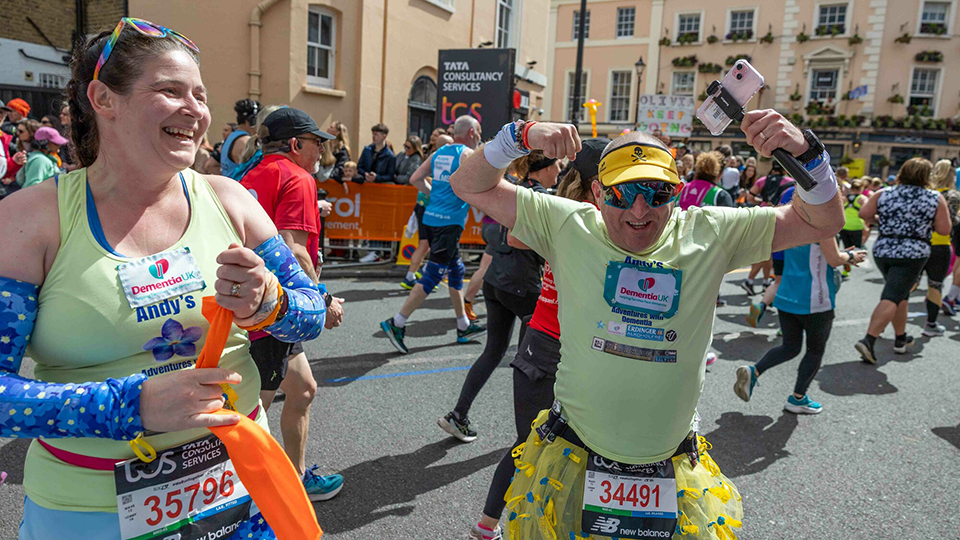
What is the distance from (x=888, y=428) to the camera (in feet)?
15.1

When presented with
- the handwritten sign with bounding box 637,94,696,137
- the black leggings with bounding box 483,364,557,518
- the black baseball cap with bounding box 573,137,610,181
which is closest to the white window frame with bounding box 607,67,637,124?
the handwritten sign with bounding box 637,94,696,137

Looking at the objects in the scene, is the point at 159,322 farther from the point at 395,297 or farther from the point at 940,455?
the point at 395,297

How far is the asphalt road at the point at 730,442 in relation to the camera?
3.27 m

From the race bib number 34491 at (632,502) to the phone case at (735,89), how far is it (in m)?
1.09

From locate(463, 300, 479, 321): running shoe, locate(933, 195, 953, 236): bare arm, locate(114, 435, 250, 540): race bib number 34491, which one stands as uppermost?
locate(933, 195, 953, 236): bare arm

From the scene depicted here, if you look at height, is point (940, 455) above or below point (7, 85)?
A: below

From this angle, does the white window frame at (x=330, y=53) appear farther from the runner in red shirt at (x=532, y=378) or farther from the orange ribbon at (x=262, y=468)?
the orange ribbon at (x=262, y=468)

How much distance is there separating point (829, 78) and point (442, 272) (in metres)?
31.8

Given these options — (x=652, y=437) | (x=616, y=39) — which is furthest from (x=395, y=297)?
(x=616, y=39)

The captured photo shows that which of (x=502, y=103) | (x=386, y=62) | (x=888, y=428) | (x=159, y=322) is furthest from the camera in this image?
(x=386, y=62)

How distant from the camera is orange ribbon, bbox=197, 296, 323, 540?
1347mm

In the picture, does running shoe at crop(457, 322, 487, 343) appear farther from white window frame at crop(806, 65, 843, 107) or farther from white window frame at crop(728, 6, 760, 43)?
white window frame at crop(728, 6, 760, 43)

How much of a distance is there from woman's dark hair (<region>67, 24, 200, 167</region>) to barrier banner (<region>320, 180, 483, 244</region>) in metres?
8.31

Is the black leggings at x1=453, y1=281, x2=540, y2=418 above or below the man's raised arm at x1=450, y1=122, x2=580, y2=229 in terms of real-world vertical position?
below
